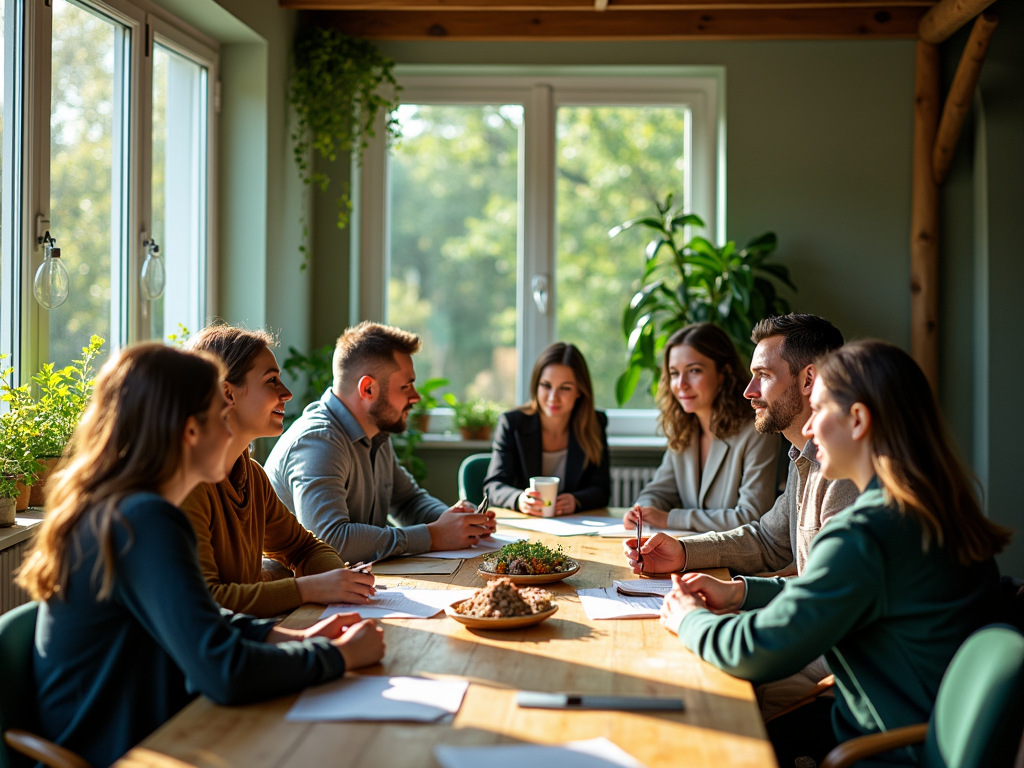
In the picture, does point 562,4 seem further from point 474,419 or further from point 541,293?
point 474,419

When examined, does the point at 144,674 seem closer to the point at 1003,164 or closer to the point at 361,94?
the point at 361,94

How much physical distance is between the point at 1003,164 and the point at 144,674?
4.25 metres

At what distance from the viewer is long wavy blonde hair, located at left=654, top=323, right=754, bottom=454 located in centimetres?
321

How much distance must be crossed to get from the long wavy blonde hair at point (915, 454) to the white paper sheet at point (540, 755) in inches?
24.1

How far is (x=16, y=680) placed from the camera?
1.44 m

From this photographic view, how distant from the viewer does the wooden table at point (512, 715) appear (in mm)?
1191

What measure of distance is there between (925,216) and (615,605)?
327 cm

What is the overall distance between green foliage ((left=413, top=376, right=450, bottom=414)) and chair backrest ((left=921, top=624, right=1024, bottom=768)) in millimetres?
3237

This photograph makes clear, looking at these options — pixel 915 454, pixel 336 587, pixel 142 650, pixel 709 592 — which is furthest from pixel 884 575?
pixel 142 650

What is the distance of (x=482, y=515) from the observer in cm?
256

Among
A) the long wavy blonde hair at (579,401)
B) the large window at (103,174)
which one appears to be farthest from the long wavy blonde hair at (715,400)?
the large window at (103,174)

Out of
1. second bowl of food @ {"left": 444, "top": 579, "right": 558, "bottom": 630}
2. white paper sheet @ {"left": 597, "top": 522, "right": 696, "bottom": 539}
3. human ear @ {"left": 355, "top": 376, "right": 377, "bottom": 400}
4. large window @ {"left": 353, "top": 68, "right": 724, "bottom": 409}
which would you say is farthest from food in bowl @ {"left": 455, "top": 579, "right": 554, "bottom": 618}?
large window @ {"left": 353, "top": 68, "right": 724, "bottom": 409}

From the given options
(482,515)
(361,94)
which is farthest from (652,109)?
(482,515)

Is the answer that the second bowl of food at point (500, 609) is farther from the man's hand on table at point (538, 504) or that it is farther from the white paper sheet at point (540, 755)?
the man's hand on table at point (538, 504)
